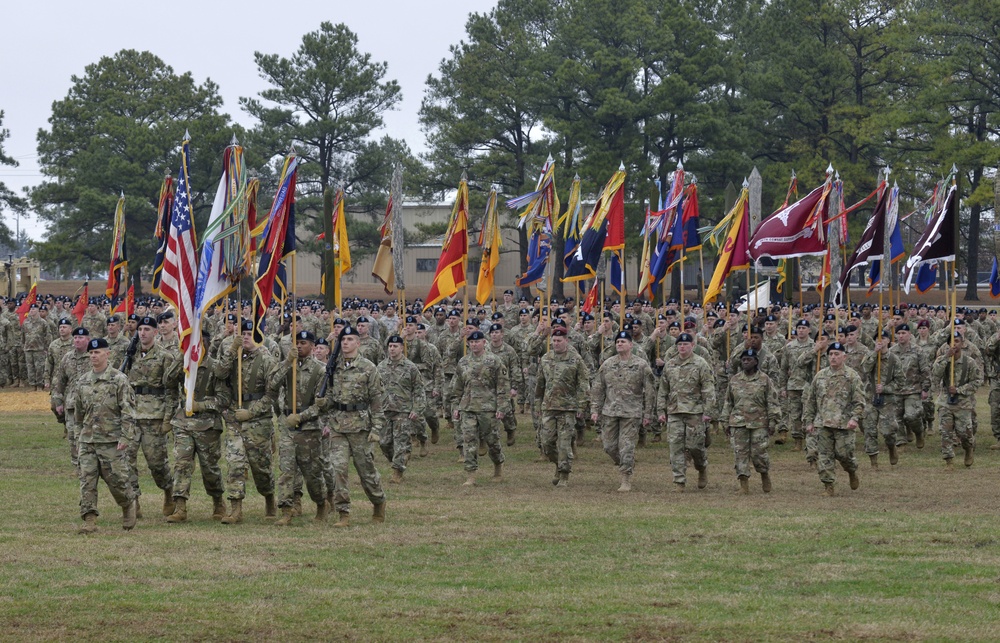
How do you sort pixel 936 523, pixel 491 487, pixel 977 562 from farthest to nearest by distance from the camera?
1. pixel 491 487
2. pixel 936 523
3. pixel 977 562

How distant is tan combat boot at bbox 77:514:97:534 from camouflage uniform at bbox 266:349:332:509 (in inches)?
77.8

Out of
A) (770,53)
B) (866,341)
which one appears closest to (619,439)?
(866,341)

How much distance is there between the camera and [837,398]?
17406mm

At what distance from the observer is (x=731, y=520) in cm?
1503

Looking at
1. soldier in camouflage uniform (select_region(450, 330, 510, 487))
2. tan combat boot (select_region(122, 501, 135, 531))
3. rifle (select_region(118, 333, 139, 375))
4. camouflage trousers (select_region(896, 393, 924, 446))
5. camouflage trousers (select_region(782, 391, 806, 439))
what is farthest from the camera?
camouflage trousers (select_region(782, 391, 806, 439))

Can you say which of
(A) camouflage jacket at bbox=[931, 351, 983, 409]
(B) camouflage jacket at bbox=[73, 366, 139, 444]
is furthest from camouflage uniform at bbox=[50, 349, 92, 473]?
(A) camouflage jacket at bbox=[931, 351, 983, 409]

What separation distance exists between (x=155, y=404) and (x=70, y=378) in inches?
138

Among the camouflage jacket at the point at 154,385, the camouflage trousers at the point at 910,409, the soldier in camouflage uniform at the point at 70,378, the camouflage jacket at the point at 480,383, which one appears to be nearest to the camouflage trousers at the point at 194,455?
the camouflage jacket at the point at 154,385

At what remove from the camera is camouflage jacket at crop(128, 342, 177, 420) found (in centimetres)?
1500

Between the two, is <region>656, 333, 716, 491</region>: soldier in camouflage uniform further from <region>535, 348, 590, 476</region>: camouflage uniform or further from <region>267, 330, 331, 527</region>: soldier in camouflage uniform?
<region>267, 330, 331, 527</region>: soldier in camouflage uniform

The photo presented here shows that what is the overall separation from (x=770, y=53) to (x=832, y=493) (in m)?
45.4

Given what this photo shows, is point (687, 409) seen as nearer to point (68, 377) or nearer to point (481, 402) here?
point (481, 402)

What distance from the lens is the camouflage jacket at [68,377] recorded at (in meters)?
17.5

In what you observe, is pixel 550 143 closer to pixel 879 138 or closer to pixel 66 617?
pixel 879 138
